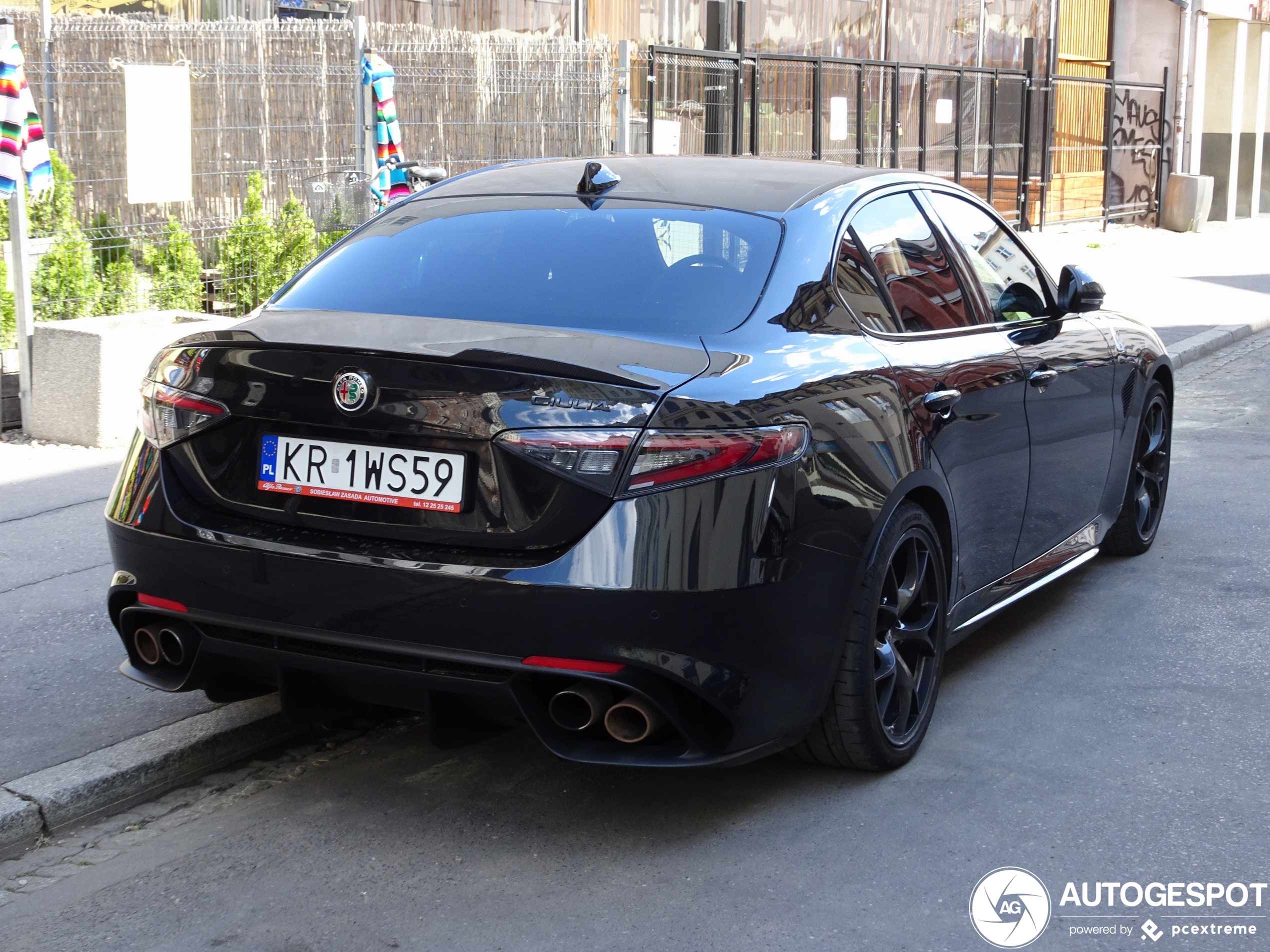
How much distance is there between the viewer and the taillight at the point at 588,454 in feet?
10.3

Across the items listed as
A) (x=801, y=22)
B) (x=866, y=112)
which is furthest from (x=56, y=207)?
→ (x=801, y=22)

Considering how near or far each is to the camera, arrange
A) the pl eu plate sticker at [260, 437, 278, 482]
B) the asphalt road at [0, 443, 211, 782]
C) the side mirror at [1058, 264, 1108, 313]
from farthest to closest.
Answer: the side mirror at [1058, 264, 1108, 313] < the asphalt road at [0, 443, 211, 782] < the pl eu plate sticker at [260, 437, 278, 482]

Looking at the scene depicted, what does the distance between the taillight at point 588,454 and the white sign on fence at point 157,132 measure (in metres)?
6.30

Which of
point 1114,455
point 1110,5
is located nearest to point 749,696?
point 1114,455

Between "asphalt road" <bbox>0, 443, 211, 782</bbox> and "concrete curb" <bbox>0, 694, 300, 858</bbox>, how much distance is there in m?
0.09

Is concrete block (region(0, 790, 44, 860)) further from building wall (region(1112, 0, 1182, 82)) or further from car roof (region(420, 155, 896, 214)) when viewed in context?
building wall (region(1112, 0, 1182, 82))

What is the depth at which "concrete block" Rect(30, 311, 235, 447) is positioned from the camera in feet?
24.8

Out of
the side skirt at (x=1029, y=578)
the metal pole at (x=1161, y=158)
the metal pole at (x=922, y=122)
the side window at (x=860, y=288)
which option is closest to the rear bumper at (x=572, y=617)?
the side window at (x=860, y=288)

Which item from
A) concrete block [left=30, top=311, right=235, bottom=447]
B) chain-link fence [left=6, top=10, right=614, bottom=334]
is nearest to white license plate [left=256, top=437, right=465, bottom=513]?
concrete block [left=30, top=311, right=235, bottom=447]

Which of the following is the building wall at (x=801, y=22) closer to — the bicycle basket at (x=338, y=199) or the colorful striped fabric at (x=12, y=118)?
the bicycle basket at (x=338, y=199)

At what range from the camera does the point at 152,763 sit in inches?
155

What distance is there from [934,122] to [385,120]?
42.8ft

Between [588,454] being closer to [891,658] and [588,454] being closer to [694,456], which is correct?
[694,456]

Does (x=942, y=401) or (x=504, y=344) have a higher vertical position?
(x=504, y=344)
